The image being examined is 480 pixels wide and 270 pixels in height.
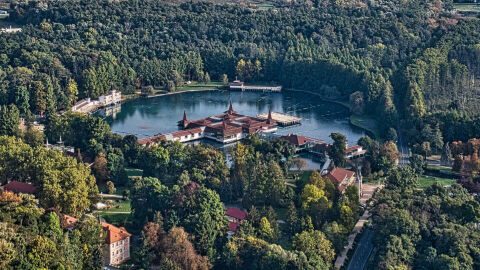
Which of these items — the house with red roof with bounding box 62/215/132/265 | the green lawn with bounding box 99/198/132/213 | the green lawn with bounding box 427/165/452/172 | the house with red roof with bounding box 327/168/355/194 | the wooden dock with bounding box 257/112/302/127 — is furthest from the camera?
the wooden dock with bounding box 257/112/302/127

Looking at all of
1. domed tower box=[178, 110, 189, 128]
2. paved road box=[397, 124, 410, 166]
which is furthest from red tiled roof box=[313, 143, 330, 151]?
domed tower box=[178, 110, 189, 128]

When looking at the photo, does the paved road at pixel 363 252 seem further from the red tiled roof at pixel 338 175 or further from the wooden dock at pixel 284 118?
the wooden dock at pixel 284 118

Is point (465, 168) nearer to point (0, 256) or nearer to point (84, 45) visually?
point (0, 256)

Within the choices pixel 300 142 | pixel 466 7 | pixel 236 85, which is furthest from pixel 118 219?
pixel 466 7

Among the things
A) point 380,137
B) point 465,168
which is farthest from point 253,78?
point 465,168

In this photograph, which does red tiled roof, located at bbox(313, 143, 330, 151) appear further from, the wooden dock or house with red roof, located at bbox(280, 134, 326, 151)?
the wooden dock

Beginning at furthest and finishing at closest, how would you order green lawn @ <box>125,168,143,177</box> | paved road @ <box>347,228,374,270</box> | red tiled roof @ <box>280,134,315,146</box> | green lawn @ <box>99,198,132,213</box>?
1. red tiled roof @ <box>280,134,315,146</box>
2. green lawn @ <box>125,168,143,177</box>
3. green lawn @ <box>99,198,132,213</box>
4. paved road @ <box>347,228,374,270</box>
